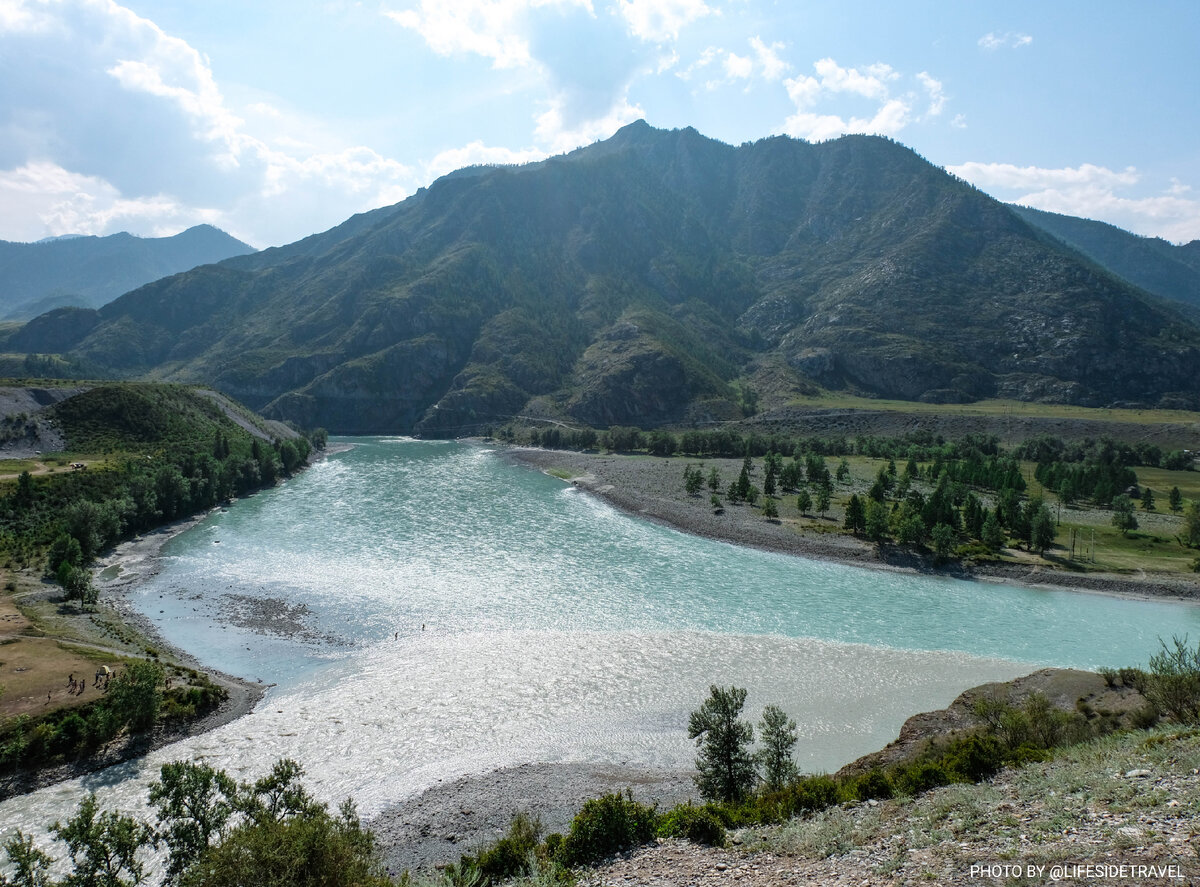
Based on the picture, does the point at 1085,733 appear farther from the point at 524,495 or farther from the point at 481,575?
the point at 524,495

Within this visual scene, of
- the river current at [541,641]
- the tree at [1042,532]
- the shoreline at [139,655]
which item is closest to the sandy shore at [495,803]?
the river current at [541,641]

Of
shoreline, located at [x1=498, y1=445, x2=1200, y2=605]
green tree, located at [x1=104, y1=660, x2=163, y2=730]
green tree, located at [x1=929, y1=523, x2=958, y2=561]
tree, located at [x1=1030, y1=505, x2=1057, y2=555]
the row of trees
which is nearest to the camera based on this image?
the row of trees

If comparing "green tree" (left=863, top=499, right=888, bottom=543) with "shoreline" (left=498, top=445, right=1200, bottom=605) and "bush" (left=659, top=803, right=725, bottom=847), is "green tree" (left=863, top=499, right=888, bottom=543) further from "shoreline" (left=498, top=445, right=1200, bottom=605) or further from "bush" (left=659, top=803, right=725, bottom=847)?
"bush" (left=659, top=803, right=725, bottom=847)

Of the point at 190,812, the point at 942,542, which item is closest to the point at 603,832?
the point at 190,812

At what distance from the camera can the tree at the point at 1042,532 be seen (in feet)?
232

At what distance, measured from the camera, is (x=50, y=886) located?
17547 mm

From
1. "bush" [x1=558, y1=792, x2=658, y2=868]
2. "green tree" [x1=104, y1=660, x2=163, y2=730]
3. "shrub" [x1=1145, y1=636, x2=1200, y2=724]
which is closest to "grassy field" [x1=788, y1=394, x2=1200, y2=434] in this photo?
"shrub" [x1=1145, y1=636, x2=1200, y2=724]

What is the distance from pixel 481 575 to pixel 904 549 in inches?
1933

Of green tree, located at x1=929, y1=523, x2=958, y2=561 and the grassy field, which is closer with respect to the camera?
green tree, located at x1=929, y1=523, x2=958, y2=561

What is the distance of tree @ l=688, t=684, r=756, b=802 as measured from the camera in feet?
86.6

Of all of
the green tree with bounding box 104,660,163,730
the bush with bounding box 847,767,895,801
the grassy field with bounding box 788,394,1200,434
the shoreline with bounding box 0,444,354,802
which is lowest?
the shoreline with bounding box 0,444,354,802

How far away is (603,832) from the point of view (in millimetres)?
20344

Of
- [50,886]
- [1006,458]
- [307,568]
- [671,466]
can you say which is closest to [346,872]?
[50,886]

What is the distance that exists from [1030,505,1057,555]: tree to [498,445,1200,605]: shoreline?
5.00 metres
